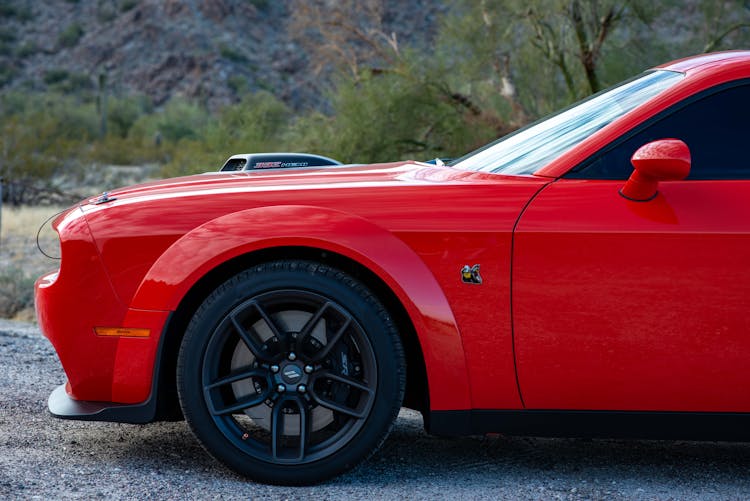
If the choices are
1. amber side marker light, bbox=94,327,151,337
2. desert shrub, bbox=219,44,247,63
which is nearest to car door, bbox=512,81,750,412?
amber side marker light, bbox=94,327,151,337

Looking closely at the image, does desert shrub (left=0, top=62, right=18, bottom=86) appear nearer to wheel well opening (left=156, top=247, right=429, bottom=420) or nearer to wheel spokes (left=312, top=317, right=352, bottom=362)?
wheel well opening (left=156, top=247, right=429, bottom=420)

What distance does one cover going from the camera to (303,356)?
3.62 metres

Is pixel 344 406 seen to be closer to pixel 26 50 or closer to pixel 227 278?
pixel 227 278

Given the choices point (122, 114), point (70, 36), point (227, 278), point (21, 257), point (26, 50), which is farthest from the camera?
point (70, 36)

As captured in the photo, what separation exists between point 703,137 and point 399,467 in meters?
1.69

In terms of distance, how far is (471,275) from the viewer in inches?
138

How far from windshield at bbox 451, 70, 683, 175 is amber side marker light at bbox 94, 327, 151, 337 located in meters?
1.45

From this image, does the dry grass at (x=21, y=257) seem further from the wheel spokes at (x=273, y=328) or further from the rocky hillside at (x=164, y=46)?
the rocky hillside at (x=164, y=46)

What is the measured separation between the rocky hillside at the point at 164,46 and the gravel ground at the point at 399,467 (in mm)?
37297

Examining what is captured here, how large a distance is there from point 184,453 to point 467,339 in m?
1.31

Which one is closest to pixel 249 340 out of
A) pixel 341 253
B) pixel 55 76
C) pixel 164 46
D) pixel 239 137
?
pixel 341 253

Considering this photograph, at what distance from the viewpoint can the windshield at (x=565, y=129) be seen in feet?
12.4

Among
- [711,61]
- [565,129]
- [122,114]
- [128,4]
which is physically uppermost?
[128,4]

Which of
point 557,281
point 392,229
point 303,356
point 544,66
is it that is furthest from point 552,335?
point 544,66
